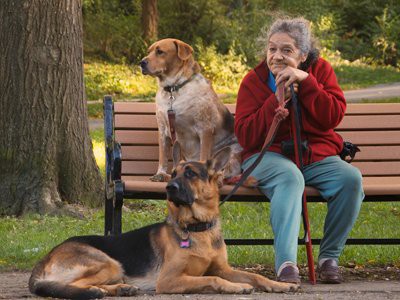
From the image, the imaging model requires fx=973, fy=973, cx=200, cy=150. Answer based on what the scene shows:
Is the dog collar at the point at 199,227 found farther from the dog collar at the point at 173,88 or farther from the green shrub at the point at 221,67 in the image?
the green shrub at the point at 221,67

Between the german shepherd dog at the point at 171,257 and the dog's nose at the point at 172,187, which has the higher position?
the dog's nose at the point at 172,187

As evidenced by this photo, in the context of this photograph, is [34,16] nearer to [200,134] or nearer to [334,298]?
[200,134]

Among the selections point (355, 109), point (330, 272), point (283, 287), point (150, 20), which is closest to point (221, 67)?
point (150, 20)

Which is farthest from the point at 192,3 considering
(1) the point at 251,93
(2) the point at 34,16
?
(1) the point at 251,93

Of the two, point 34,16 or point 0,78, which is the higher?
point 34,16

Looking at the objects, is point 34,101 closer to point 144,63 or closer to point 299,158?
point 144,63

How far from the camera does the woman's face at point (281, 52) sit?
630 cm

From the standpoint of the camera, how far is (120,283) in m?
5.83

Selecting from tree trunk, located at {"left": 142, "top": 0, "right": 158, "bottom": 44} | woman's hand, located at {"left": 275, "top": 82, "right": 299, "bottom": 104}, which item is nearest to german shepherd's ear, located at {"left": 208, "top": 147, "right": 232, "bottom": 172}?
woman's hand, located at {"left": 275, "top": 82, "right": 299, "bottom": 104}

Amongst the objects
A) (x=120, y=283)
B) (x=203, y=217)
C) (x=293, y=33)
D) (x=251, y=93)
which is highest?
(x=293, y=33)

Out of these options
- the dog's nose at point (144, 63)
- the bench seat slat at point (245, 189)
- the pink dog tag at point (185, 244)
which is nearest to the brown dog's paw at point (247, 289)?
the pink dog tag at point (185, 244)

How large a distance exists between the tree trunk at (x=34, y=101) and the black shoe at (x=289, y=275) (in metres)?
A: 3.33

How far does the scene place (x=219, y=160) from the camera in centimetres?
590

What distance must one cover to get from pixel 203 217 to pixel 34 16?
3.54 metres
